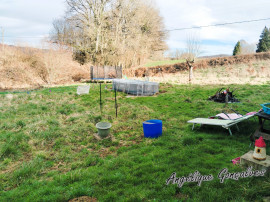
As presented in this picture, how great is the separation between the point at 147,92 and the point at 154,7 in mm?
34544

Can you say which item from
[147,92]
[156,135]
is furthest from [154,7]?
[156,135]

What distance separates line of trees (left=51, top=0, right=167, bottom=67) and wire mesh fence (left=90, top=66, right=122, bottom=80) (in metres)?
5.01

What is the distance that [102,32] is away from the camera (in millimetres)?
25641

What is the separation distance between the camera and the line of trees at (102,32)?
25.3 metres

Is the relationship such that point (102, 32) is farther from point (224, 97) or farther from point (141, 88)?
point (224, 97)

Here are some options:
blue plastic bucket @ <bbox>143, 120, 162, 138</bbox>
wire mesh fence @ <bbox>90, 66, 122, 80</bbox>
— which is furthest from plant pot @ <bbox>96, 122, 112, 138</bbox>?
wire mesh fence @ <bbox>90, 66, 122, 80</bbox>

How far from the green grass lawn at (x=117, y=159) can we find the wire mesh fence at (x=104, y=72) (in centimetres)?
1390

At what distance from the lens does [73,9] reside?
84.6 feet

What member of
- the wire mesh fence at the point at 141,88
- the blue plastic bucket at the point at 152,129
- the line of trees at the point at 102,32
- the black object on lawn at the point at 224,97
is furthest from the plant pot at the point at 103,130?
the line of trees at the point at 102,32

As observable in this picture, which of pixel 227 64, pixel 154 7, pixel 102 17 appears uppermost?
pixel 154 7

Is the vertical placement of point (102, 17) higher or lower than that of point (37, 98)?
higher

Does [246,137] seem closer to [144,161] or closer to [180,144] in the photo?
[180,144]

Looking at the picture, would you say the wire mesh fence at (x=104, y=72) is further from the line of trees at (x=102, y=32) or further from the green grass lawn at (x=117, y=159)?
the green grass lawn at (x=117, y=159)

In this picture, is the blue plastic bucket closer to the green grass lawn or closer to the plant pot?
the green grass lawn
